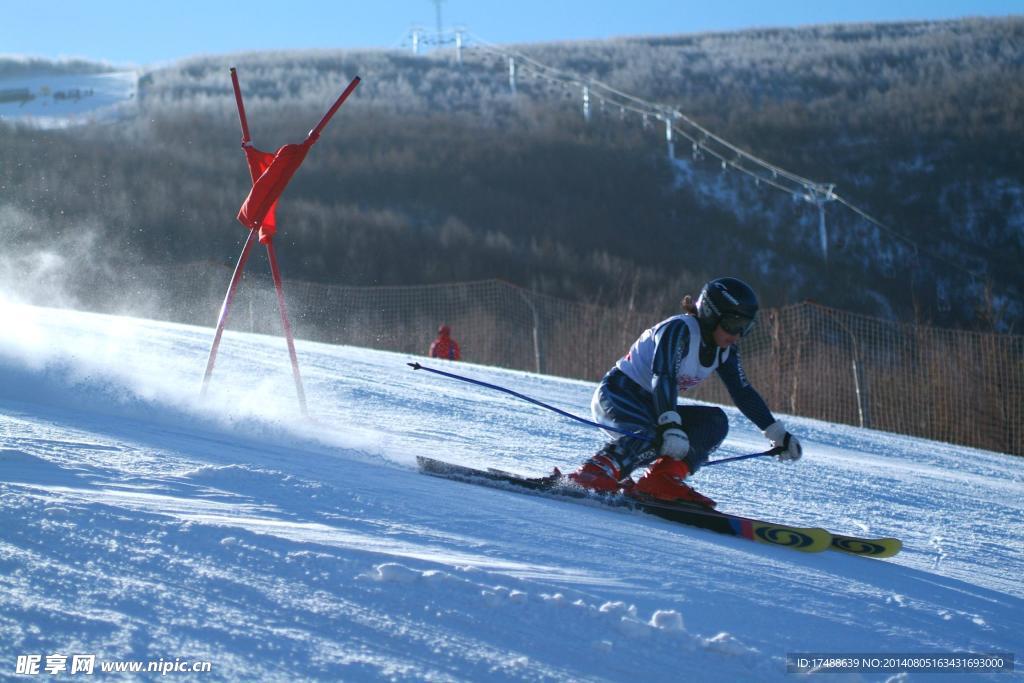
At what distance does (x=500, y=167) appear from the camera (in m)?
56.0

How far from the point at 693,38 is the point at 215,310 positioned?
6618cm

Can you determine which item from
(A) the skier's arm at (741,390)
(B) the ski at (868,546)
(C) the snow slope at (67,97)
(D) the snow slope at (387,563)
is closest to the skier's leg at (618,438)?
(D) the snow slope at (387,563)

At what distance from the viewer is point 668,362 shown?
520 centimetres

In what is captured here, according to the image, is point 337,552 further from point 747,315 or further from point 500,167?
point 500,167

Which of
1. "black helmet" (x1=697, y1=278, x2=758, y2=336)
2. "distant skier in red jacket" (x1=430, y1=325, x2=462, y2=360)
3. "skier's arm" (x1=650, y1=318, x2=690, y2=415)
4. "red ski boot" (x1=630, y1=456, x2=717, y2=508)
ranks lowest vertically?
"distant skier in red jacket" (x1=430, y1=325, x2=462, y2=360)

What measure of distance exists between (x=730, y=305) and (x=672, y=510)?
1.10 metres

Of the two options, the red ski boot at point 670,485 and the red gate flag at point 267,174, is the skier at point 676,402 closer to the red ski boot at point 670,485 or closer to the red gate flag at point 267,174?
the red ski boot at point 670,485

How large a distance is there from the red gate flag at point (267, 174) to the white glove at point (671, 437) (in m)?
3.03

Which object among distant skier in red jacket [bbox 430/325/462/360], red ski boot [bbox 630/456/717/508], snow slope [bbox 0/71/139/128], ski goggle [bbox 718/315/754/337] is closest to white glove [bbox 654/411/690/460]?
red ski boot [bbox 630/456/717/508]

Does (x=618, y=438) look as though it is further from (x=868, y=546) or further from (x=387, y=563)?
(x=387, y=563)

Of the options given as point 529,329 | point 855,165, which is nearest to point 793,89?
point 855,165

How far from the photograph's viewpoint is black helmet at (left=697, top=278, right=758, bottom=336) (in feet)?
16.9

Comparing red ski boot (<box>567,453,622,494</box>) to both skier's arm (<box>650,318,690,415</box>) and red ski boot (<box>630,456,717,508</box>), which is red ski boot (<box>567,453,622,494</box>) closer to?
red ski boot (<box>630,456,717,508</box>)

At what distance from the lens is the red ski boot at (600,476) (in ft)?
17.6
